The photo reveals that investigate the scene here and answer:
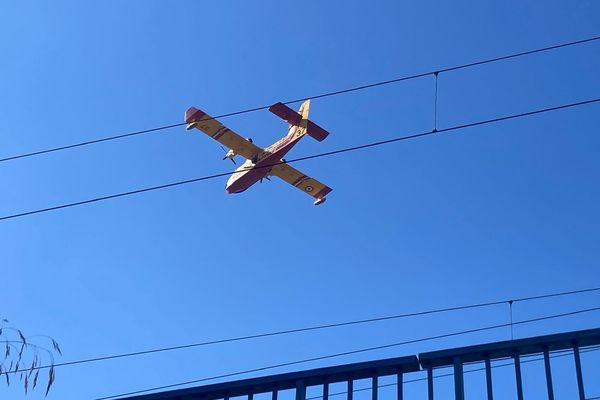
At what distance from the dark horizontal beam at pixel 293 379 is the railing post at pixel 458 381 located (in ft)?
1.56

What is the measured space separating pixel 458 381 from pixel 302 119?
57.7 feet

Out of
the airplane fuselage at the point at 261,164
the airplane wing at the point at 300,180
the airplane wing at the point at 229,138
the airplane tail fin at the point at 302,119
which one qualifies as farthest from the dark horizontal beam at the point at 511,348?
the airplane wing at the point at 300,180

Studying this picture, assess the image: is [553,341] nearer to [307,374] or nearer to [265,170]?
[307,374]

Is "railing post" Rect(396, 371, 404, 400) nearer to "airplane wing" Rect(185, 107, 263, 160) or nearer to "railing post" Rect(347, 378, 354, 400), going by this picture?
"railing post" Rect(347, 378, 354, 400)

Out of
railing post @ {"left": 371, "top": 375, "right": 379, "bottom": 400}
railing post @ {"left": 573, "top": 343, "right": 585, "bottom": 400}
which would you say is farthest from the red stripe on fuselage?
railing post @ {"left": 573, "top": 343, "right": 585, "bottom": 400}

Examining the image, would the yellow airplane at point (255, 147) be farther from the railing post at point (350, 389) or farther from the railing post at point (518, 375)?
the railing post at point (518, 375)

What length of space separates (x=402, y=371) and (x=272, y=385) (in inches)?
68.3

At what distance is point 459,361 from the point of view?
10.3 metres

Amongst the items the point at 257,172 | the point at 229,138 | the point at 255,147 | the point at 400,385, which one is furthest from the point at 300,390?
the point at 255,147

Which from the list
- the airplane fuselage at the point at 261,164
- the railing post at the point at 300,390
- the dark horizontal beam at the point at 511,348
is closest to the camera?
the dark horizontal beam at the point at 511,348

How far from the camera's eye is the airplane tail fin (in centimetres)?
2359

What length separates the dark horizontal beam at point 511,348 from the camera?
10.1 m

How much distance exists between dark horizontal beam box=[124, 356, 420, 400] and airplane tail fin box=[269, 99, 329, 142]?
12.3 meters

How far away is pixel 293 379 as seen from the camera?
1078cm
